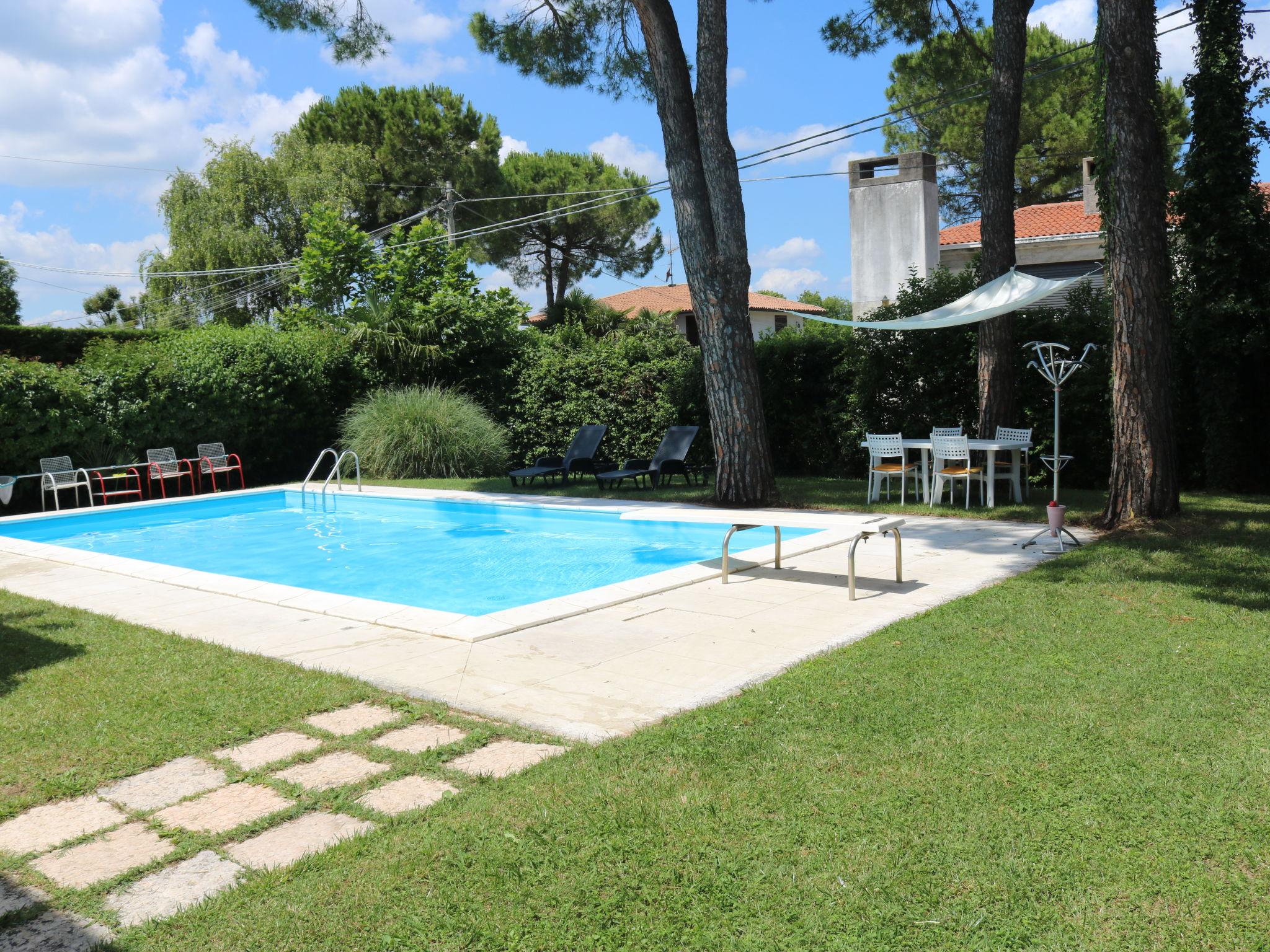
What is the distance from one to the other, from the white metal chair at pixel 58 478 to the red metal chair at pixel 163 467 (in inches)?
35.8

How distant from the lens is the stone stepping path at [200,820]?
278cm

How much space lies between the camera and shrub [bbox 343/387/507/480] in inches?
635

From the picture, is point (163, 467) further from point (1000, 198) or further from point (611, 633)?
point (1000, 198)

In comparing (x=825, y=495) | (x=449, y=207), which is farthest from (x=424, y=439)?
(x=449, y=207)

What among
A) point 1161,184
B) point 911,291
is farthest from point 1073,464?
point 1161,184

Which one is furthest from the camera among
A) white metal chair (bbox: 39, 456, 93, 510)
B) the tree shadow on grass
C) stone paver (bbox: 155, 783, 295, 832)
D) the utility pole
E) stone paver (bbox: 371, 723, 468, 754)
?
the utility pole

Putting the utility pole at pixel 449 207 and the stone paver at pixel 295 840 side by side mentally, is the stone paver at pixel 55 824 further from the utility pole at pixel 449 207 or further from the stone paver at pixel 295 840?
the utility pole at pixel 449 207

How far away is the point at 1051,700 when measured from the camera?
13.5 feet

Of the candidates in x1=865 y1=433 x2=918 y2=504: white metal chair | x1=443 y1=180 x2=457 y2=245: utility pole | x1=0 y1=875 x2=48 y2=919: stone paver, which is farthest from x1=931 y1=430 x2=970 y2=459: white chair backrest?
x1=443 y1=180 x2=457 y2=245: utility pole

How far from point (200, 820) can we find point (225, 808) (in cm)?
10

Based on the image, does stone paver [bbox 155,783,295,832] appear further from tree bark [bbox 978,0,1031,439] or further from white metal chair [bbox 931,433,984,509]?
tree bark [bbox 978,0,1031,439]

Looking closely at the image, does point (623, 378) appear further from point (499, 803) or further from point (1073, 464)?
point (499, 803)

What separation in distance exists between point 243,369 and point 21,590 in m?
9.04

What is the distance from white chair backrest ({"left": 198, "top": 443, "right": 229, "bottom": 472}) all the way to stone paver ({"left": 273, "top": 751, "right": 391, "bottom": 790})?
514 inches
